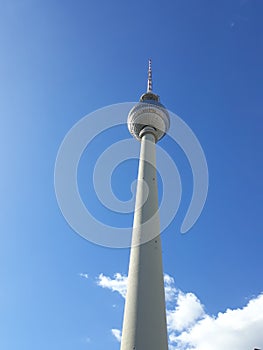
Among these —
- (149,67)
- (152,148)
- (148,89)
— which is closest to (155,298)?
(152,148)

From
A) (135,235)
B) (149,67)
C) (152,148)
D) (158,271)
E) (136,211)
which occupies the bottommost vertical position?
(158,271)

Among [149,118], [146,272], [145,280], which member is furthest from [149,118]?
[145,280]

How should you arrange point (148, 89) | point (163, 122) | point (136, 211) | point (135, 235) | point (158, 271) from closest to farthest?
point (158, 271) < point (135, 235) < point (136, 211) < point (163, 122) < point (148, 89)

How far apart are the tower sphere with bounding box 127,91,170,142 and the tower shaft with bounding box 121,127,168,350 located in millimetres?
10371

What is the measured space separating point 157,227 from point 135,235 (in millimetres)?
2631

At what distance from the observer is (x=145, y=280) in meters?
32.8

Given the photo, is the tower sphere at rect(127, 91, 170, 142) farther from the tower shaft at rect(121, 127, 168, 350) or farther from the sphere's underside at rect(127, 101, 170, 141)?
the tower shaft at rect(121, 127, 168, 350)

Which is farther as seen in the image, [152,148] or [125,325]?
[152,148]

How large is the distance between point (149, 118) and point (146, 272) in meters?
26.9

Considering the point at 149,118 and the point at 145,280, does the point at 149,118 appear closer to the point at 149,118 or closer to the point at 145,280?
the point at 149,118

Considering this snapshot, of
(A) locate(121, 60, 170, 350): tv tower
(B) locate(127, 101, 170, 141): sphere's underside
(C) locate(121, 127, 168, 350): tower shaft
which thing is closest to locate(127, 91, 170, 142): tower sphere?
(B) locate(127, 101, 170, 141): sphere's underside

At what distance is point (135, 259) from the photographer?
35156mm

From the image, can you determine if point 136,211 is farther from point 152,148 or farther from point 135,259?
point 152,148

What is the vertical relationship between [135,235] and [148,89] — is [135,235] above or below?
below
